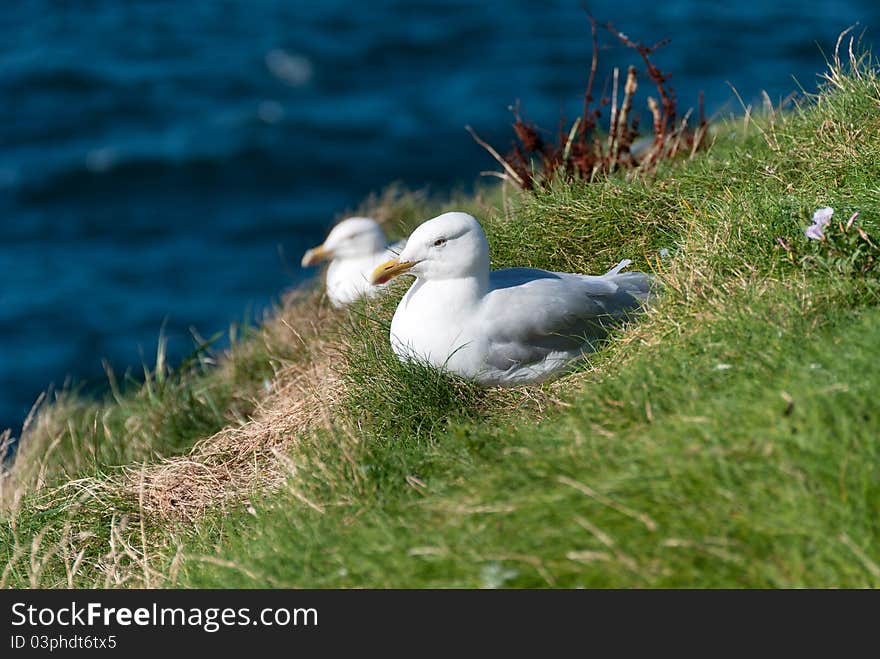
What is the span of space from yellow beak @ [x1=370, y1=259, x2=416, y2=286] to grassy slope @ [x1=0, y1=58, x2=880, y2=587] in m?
0.26

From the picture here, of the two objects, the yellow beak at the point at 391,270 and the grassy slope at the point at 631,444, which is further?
the yellow beak at the point at 391,270

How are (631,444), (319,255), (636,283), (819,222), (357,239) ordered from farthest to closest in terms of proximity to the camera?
(319,255), (357,239), (636,283), (819,222), (631,444)

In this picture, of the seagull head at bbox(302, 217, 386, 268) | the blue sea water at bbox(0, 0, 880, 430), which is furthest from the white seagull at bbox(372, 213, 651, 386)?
the blue sea water at bbox(0, 0, 880, 430)

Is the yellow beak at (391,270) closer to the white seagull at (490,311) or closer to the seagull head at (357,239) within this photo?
the white seagull at (490,311)

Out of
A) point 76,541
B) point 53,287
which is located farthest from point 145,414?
point 53,287

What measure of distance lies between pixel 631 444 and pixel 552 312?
119cm

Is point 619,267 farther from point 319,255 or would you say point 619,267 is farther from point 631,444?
point 319,255

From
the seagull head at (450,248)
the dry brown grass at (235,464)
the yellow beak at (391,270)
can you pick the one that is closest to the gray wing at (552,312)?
the seagull head at (450,248)

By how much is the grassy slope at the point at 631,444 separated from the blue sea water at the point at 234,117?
25.4ft

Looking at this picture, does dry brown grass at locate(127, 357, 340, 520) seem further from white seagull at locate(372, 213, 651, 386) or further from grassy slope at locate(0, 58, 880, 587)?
white seagull at locate(372, 213, 651, 386)

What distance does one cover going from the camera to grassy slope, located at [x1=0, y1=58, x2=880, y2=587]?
262 cm

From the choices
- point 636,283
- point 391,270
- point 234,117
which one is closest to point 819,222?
point 636,283

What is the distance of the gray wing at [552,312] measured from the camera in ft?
13.2

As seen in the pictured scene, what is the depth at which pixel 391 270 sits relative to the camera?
4.30m
